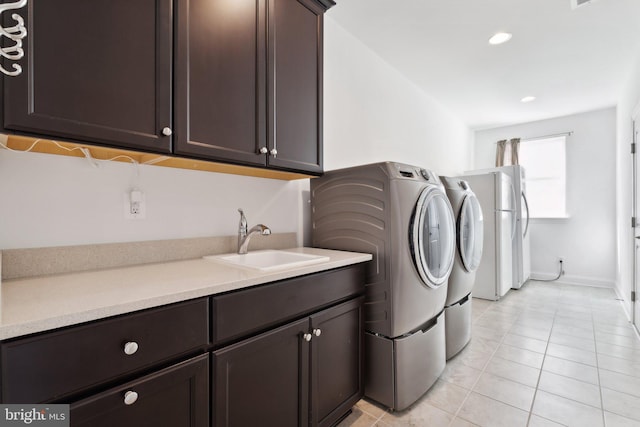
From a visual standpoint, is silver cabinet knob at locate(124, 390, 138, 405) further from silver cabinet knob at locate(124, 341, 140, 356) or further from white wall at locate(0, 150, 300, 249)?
white wall at locate(0, 150, 300, 249)

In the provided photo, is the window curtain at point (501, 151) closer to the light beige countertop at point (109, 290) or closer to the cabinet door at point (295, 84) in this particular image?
the cabinet door at point (295, 84)

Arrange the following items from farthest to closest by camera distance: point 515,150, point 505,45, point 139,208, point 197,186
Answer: point 515,150
point 505,45
point 197,186
point 139,208

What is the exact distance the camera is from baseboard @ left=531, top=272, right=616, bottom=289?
14.5 feet

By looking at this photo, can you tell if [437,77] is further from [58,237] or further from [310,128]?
[58,237]

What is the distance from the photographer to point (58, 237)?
1220 mm

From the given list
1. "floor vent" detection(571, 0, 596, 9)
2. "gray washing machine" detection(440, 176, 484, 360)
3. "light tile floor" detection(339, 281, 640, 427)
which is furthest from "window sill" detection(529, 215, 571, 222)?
"floor vent" detection(571, 0, 596, 9)

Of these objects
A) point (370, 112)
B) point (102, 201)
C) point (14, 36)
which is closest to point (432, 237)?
point (370, 112)

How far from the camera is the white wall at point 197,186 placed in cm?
117

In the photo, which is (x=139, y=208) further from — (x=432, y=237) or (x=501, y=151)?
(x=501, y=151)

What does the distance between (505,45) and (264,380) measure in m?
3.31

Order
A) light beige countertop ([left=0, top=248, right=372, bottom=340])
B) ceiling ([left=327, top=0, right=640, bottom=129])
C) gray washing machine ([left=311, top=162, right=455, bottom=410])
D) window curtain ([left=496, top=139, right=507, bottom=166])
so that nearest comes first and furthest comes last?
1. light beige countertop ([left=0, top=248, right=372, bottom=340])
2. gray washing machine ([left=311, top=162, right=455, bottom=410])
3. ceiling ([left=327, top=0, right=640, bottom=129])
4. window curtain ([left=496, top=139, right=507, bottom=166])

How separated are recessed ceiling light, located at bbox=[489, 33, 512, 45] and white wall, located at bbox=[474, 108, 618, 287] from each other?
3003 mm

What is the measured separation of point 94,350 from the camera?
2.54 ft

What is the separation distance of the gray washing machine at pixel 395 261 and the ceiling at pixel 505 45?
4.56 feet
